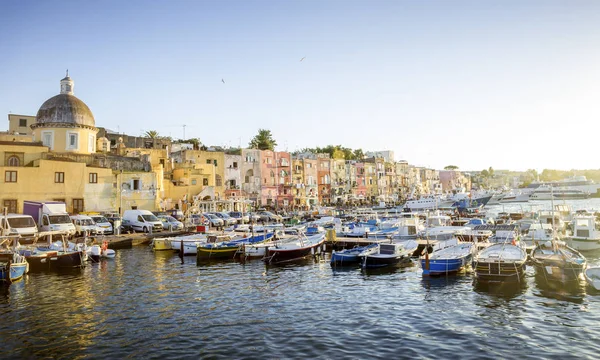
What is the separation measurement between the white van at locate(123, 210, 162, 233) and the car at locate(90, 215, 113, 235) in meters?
3.01

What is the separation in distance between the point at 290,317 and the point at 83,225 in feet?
105

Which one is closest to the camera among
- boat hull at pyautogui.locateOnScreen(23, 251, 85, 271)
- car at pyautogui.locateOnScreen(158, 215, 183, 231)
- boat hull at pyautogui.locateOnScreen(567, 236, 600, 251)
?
boat hull at pyautogui.locateOnScreen(23, 251, 85, 271)

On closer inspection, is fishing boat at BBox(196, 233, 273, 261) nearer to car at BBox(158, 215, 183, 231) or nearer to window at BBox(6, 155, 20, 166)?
car at BBox(158, 215, 183, 231)

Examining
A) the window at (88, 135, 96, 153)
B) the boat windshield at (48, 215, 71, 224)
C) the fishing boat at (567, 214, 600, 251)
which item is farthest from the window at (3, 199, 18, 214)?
the fishing boat at (567, 214, 600, 251)

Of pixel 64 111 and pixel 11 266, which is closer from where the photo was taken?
pixel 11 266

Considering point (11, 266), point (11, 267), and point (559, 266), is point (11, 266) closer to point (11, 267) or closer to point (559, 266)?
point (11, 267)

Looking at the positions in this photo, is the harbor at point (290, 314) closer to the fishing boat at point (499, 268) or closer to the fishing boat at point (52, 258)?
the fishing boat at point (499, 268)

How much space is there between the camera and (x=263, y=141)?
96625mm

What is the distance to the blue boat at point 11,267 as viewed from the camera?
82.8 feet

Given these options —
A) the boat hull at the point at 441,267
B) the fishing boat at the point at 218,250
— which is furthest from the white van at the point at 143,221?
the boat hull at the point at 441,267

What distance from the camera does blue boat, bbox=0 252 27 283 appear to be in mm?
25244

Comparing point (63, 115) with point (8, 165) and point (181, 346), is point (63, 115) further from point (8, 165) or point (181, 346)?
point (181, 346)

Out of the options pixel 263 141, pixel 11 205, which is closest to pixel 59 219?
pixel 11 205

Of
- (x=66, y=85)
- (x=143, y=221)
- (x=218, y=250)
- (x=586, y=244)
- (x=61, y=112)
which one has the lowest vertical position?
(x=586, y=244)
